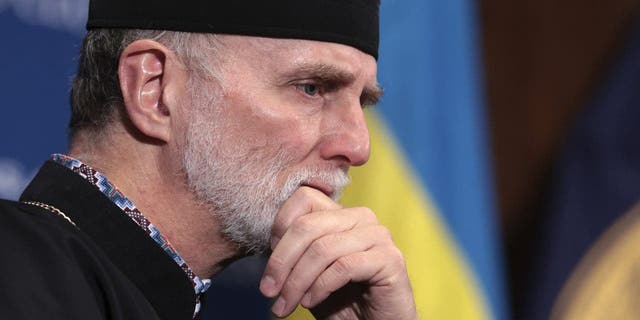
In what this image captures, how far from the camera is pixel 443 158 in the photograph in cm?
253

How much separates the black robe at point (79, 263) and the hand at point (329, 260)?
0.17m

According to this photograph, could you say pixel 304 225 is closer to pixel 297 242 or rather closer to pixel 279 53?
pixel 297 242

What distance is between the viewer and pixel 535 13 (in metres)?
3.13

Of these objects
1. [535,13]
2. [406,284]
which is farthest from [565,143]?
[406,284]

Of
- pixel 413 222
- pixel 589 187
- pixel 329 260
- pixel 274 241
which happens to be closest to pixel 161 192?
pixel 274 241

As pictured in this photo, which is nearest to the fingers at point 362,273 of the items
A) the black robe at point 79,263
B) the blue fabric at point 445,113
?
the black robe at point 79,263

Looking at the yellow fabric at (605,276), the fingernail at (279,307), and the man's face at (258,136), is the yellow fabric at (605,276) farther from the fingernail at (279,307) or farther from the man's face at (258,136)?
the fingernail at (279,307)

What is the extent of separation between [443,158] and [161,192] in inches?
38.9

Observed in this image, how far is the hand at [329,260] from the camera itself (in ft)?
5.21

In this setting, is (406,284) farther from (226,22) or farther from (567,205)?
(567,205)

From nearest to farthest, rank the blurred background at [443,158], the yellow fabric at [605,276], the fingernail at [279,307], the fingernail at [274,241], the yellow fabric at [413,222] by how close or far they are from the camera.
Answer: the fingernail at [279,307] → the fingernail at [274,241] → the blurred background at [443,158] → the yellow fabric at [413,222] → the yellow fabric at [605,276]

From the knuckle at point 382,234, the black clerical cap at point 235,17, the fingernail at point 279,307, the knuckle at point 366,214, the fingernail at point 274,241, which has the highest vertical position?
the black clerical cap at point 235,17

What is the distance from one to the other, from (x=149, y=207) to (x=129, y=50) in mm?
258

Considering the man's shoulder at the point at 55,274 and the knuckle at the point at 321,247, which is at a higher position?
the man's shoulder at the point at 55,274
